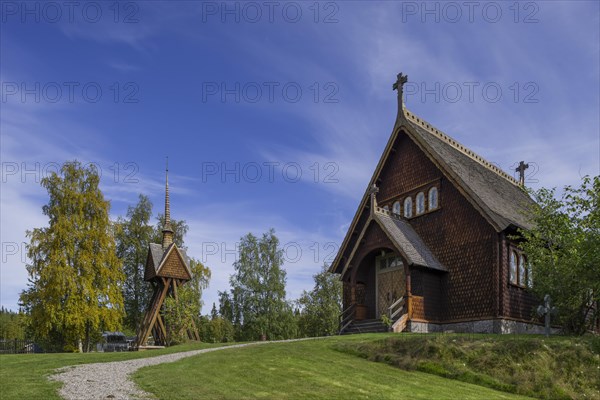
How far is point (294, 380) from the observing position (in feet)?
41.5

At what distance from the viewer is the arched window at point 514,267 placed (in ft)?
78.3

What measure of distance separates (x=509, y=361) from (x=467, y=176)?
43.4 feet

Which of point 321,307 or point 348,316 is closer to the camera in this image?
point 348,316

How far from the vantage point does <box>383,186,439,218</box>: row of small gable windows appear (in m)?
26.7

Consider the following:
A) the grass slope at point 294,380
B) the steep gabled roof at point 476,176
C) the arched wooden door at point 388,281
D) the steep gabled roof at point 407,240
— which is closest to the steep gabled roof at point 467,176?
the steep gabled roof at point 476,176

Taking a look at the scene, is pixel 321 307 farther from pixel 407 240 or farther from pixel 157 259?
pixel 407 240

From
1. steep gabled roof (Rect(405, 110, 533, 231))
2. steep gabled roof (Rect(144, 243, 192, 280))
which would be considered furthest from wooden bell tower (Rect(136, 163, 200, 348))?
steep gabled roof (Rect(405, 110, 533, 231))

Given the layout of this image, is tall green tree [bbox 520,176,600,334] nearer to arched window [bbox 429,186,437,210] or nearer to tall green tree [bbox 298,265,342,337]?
arched window [bbox 429,186,437,210]

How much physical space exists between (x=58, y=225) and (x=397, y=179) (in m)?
21.4

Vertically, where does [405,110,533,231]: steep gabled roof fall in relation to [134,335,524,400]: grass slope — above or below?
above

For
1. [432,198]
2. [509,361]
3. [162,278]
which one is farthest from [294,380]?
[162,278]

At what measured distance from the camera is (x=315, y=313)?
174 ft

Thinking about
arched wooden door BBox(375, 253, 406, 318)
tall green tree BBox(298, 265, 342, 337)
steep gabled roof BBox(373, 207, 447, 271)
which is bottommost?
tall green tree BBox(298, 265, 342, 337)

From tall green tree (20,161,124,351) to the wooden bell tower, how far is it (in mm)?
3859
